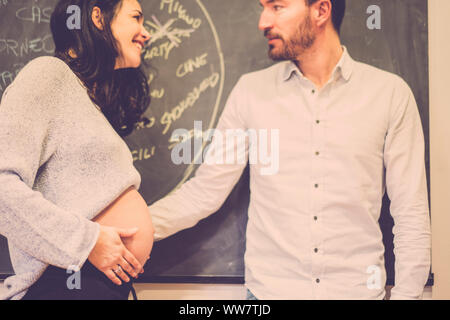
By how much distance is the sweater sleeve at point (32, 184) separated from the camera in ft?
3.42

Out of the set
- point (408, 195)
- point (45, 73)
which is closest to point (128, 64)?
point (45, 73)

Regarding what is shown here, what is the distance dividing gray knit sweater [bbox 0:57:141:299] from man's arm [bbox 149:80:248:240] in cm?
33

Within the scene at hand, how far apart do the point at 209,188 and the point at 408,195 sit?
0.69m

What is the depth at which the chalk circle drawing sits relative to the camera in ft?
5.32

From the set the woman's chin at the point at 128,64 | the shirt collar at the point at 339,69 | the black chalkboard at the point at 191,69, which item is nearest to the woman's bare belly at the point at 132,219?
the black chalkboard at the point at 191,69

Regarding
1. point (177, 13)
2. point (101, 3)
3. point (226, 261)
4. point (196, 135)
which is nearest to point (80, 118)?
point (101, 3)

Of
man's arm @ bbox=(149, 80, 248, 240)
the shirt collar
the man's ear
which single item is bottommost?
man's arm @ bbox=(149, 80, 248, 240)

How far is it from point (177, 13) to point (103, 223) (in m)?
0.88

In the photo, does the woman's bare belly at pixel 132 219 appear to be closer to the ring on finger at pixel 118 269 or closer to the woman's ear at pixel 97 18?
the ring on finger at pixel 118 269

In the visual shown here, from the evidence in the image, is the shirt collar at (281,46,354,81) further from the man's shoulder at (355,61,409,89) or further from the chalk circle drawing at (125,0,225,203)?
the chalk circle drawing at (125,0,225,203)

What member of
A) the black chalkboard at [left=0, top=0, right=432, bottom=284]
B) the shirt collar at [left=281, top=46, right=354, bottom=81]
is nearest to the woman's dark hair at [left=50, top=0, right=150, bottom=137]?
the black chalkboard at [left=0, top=0, right=432, bottom=284]

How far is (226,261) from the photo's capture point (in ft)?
5.28

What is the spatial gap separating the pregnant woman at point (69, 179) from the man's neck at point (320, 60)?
68 centimetres
